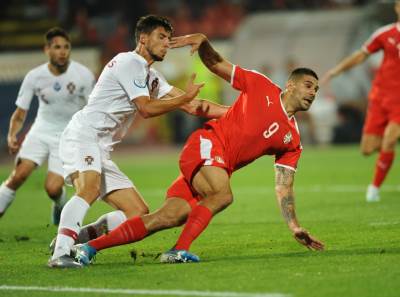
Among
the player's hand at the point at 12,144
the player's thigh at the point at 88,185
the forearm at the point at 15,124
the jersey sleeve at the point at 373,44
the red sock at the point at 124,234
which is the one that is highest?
the jersey sleeve at the point at 373,44

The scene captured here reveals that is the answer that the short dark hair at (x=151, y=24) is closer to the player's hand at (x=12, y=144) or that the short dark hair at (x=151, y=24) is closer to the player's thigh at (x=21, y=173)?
the player's hand at (x=12, y=144)

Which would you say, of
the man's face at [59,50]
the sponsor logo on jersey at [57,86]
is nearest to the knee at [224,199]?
the man's face at [59,50]

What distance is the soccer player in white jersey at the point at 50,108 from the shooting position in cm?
1204

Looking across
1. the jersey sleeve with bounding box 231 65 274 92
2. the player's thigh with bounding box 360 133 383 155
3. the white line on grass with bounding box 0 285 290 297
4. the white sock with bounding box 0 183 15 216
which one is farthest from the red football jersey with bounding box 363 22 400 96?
the white line on grass with bounding box 0 285 290 297

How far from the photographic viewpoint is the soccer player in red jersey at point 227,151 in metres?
8.50

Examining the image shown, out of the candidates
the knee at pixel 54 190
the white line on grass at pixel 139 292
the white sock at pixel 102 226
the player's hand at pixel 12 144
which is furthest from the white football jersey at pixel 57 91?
the white line on grass at pixel 139 292

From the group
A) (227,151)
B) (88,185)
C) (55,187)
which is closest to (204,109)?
(227,151)

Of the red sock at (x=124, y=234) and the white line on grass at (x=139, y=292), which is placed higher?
the red sock at (x=124, y=234)

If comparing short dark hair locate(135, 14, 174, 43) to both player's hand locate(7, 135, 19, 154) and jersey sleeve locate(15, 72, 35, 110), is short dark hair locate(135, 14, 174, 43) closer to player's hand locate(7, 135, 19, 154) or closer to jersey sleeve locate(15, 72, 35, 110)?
player's hand locate(7, 135, 19, 154)

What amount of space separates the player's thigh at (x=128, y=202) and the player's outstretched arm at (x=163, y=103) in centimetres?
103

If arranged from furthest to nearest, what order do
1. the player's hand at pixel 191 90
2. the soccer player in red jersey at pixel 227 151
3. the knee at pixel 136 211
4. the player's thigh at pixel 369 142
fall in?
1. the player's thigh at pixel 369 142
2. the knee at pixel 136 211
3. the soccer player in red jersey at pixel 227 151
4. the player's hand at pixel 191 90

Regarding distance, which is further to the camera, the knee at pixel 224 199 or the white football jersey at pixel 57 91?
the white football jersey at pixel 57 91

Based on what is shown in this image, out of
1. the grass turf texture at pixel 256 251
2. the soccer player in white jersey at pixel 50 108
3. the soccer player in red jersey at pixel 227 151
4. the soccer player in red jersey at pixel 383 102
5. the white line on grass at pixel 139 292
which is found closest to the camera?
the white line on grass at pixel 139 292

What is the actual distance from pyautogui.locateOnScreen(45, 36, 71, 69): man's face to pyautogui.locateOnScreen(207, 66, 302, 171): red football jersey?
353cm
